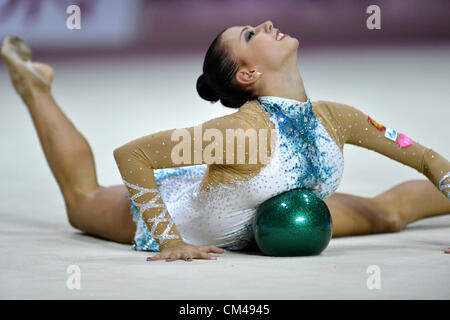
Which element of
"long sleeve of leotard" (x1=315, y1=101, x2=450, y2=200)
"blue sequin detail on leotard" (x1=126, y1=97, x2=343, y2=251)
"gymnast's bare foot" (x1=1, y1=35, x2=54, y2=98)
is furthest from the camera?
"gymnast's bare foot" (x1=1, y1=35, x2=54, y2=98)

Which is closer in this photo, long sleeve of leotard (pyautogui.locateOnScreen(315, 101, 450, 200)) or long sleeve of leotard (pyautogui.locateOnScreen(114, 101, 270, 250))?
long sleeve of leotard (pyautogui.locateOnScreen(114, 101, 270, 250))

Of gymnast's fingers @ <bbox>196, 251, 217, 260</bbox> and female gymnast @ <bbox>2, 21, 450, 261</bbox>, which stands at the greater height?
female gymnast @ <bbox>2, 21, 450, 261</bbox>

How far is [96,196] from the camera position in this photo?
2652 mm

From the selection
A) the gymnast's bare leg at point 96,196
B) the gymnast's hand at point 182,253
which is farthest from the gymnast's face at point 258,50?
the gymnast's bare leg at point 96,196

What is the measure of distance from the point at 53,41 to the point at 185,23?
0.93 meters

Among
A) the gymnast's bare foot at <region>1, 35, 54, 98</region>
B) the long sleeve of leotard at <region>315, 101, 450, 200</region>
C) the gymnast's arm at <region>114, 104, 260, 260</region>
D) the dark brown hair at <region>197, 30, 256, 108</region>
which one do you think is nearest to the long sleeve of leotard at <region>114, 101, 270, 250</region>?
the gymnast's arm at <region>114, 104, 260, 260</region>

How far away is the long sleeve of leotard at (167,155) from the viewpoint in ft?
6.24

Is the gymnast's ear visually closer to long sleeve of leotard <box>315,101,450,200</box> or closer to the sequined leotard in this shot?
the sequined leotard

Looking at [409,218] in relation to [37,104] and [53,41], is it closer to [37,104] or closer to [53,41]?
[37,104]

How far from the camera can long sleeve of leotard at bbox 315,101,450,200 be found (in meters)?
2.12

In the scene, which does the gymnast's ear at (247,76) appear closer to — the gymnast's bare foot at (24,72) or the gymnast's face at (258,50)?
the gymnast's face at (258,50)

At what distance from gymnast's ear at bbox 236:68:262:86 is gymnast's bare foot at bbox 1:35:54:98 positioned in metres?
1.20

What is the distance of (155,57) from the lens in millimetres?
4602

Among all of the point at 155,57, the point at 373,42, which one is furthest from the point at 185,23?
the point at 373,42
